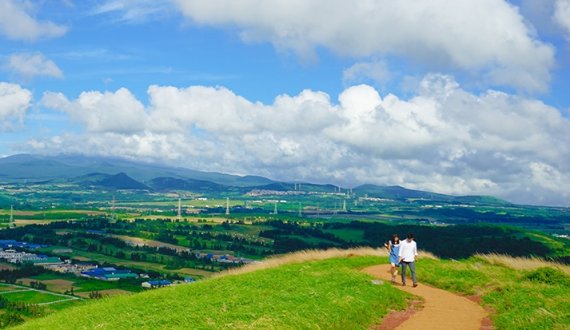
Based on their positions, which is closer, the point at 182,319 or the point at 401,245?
the point at 182,319

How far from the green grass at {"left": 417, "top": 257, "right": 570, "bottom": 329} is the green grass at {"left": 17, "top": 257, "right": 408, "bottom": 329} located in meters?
6.30

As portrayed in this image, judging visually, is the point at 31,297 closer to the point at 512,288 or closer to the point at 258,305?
the point at 258,305

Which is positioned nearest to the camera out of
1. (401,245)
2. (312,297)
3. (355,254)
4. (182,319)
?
(182,319)

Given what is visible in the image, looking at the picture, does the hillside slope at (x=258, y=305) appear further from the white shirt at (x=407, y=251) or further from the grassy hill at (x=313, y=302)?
the white shirt at (x=407, y=251)

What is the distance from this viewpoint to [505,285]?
3891cm

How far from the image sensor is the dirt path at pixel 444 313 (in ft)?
93.4

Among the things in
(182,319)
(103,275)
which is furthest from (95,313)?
(103,275)

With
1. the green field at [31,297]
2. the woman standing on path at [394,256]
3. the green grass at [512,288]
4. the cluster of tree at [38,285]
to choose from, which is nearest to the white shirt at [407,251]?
the woman standing on path at [394,256]

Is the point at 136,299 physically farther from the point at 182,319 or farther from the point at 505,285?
the point at 505,285

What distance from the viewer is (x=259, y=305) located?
2892 centimetres

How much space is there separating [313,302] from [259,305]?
2.90 m

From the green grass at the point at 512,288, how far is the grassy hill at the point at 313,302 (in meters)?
0.05

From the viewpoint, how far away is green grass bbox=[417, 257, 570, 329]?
90.5 ft

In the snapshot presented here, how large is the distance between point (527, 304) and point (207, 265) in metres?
173
